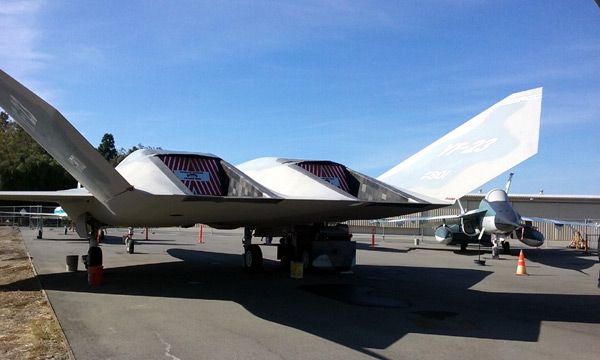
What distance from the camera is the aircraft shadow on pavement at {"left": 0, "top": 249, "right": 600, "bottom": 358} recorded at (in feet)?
24.7

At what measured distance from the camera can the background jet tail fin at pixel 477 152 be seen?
420 inches

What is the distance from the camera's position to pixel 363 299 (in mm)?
10055

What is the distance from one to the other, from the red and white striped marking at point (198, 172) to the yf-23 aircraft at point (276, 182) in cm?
2

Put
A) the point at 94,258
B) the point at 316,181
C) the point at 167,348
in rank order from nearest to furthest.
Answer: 1. the point at 167,348
2. the point at 316,181
3. the point at 94,258

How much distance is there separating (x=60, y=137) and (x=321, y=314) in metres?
4.74

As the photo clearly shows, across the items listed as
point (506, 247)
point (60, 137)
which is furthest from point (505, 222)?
point (60, 137)

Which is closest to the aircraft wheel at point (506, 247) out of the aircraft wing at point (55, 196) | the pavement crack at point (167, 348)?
the aircraft wing at point (55, 196)

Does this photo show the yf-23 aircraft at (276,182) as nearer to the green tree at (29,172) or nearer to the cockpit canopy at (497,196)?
the cockpit canopy at (497,196)

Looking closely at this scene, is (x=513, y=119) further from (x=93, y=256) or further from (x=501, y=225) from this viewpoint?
(x=501, y=225)

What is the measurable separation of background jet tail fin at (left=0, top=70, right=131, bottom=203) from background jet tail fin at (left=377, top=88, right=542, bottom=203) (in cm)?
618

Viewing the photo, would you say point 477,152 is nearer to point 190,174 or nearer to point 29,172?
point 190,174

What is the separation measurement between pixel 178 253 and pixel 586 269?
15.2 metres

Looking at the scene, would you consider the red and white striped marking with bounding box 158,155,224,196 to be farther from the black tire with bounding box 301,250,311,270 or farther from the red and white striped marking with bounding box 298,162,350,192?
the black tire with bounding box 301,250,311,270

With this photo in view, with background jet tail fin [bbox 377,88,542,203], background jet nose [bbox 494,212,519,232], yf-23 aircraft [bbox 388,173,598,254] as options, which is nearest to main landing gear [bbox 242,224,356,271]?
background jet tail fin [bbox 377,88,542,203]
